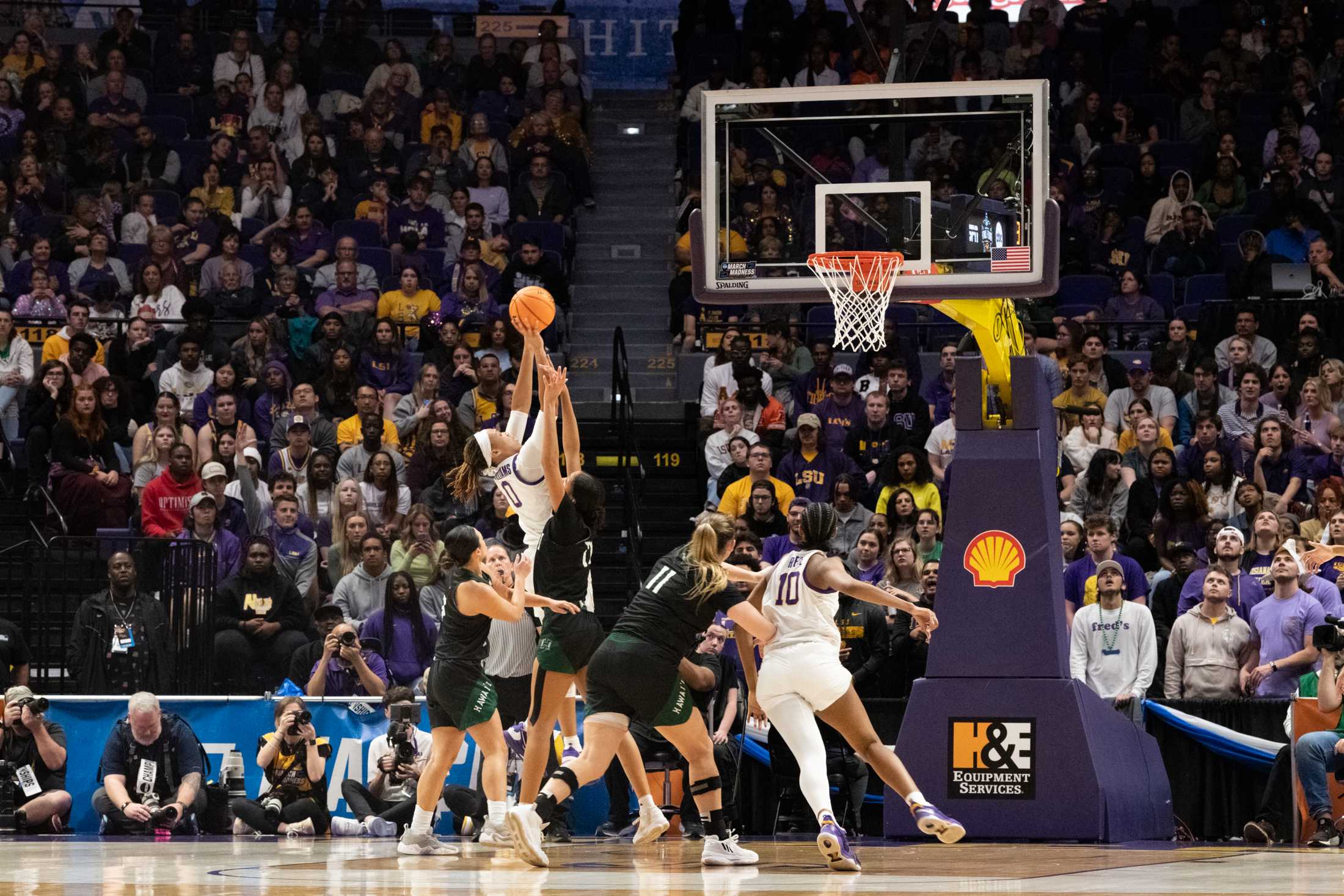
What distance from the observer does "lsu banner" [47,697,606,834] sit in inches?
522

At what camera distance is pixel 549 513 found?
1023cm

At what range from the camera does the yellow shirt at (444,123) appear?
866 inches

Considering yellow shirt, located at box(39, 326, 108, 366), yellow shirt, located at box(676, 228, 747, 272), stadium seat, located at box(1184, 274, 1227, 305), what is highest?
stadium seat, located at box(1184, 274, 1227, 305)

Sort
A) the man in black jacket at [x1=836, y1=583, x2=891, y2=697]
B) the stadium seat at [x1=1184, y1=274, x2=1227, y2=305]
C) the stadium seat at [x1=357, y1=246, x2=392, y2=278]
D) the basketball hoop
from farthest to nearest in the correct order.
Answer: the stadium seat at [x1=357, y1=246, x2=392, y2=278]
the stadium seat at [x1=1184, y1=274, x2=1227, y2=305]
the man in black jacket at [x1=836, y1=583, x2=891, y2=697]
the basketball hoop

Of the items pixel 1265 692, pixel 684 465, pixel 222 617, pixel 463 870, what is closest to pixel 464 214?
pixel 684 465

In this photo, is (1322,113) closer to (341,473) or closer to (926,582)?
(926,582)

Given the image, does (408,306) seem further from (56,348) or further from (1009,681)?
(1009,681)

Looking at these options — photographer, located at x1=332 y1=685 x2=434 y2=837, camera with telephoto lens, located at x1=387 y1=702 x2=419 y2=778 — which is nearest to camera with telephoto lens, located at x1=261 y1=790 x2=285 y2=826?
photographer, located at x1=332 y1=685 x2=434 y2=837

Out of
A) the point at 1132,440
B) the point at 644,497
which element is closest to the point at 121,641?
the point at 644,497

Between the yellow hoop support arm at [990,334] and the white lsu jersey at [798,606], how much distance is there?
9.43 ft

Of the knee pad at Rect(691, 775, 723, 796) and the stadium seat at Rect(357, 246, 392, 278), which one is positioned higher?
the stadium seat at Rect(357, 246, 392, 278)

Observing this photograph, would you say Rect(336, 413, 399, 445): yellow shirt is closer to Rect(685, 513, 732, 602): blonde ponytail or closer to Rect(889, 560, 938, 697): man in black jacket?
Rect(889, 560, 938, 697): man in black jacket

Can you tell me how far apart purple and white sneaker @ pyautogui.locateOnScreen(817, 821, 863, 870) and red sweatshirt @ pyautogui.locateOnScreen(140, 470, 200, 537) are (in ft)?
30.4

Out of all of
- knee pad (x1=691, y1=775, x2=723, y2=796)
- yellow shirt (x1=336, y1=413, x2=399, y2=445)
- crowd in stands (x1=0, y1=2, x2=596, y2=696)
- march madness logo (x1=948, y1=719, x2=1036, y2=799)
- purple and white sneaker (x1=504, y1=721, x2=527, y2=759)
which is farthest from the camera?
yellow shirt (x1=336, y1=413, x2=399, y2=445)
